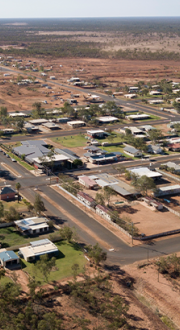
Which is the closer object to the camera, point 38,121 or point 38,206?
point 38,206

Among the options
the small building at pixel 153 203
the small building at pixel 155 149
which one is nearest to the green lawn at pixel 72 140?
the small building at pixel 155 149

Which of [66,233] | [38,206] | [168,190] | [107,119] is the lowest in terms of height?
[168,190]

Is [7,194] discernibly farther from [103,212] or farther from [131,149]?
[131,149]

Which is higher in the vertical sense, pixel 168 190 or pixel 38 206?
pixel 38 206

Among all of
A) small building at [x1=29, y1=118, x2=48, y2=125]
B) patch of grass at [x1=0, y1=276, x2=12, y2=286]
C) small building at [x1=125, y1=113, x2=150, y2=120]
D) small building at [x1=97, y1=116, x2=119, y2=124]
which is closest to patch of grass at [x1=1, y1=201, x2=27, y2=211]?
patch of grass at [x1=0, y1=276, x2=12, y2=286]

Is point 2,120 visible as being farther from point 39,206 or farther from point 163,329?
point 163,329

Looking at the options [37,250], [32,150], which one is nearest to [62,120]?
[32,150]

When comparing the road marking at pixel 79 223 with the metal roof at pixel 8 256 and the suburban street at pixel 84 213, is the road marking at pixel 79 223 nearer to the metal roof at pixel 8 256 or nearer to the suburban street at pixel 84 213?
the suburban street at pixel 84 213
